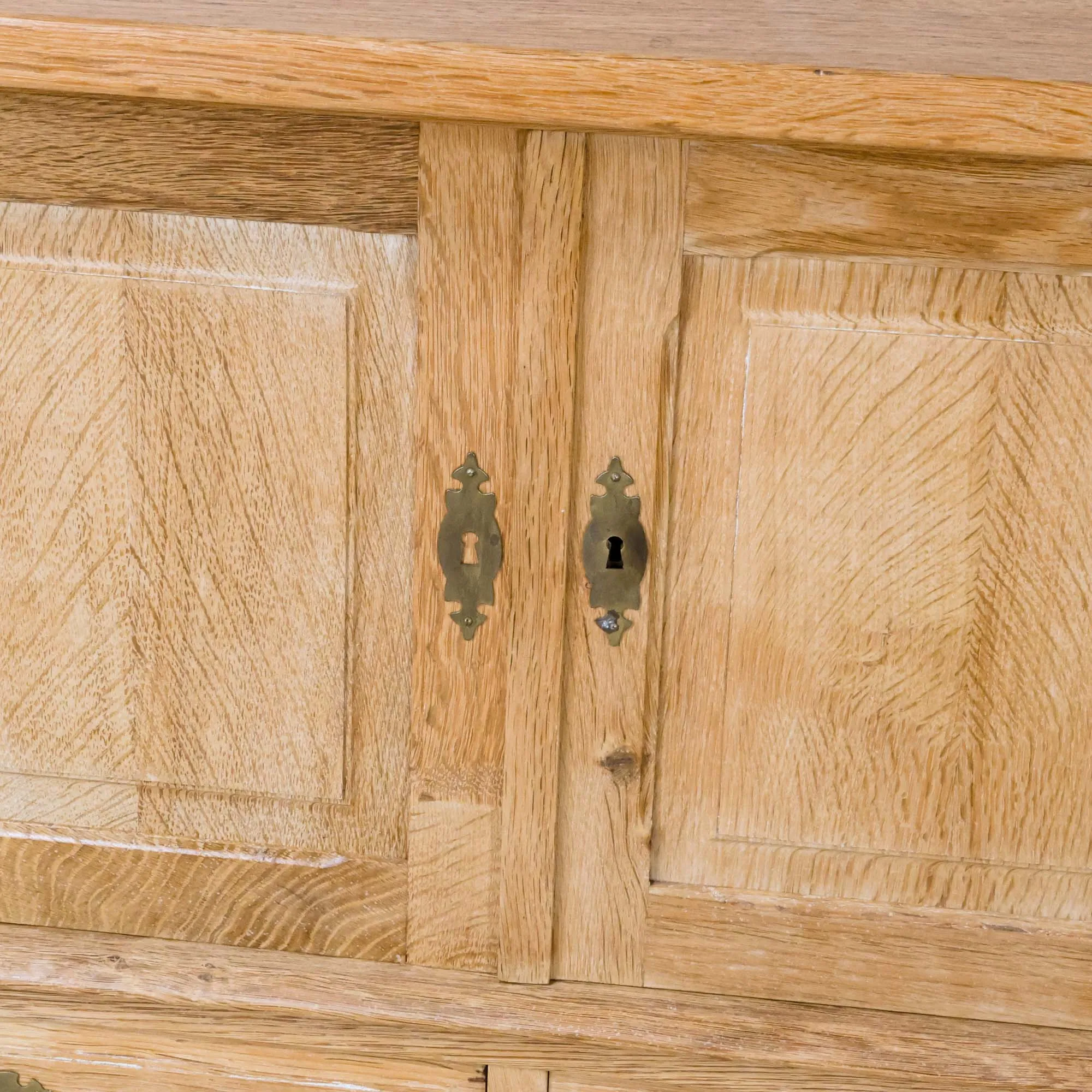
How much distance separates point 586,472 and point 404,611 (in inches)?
5.2

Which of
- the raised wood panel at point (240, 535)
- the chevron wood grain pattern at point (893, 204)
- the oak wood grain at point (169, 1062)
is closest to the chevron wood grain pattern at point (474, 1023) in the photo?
the oak wood grain at point (169, 1062)

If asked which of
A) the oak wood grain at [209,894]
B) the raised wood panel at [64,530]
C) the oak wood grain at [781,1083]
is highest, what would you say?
the raised wood panel at [64,530]

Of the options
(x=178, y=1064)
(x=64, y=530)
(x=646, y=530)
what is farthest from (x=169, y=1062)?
(x=646, y=530)

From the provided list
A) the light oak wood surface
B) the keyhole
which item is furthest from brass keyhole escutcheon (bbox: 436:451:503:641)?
the light oak wood surface

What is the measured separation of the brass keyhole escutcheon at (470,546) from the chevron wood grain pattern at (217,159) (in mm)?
137

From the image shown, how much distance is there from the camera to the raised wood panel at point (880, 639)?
668 millimetres

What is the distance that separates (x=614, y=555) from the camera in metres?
0.71

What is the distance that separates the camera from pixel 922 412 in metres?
0.68

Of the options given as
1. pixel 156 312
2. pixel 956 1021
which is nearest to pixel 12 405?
pixel 156 312

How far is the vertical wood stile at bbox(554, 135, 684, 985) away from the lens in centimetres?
66

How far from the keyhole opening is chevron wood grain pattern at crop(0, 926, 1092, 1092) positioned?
26 centimetres

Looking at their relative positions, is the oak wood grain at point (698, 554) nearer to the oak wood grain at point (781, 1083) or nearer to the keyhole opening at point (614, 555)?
the keyhole opening at point (614, 555)

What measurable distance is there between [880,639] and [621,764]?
16 centimetres

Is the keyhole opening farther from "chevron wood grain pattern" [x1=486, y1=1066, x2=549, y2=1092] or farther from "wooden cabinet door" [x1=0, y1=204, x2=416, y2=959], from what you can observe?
"chevron wood grain pattern" [x1=486, y1=1066, x2=549, y2=1092]
